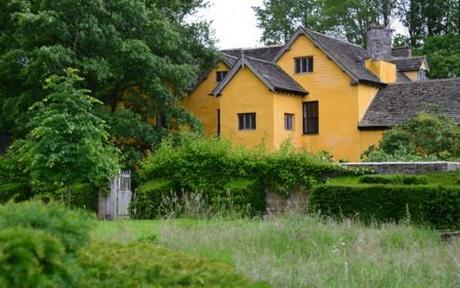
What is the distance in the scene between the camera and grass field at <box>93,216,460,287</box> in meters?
8.54

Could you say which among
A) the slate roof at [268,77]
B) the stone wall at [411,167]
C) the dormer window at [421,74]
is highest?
the dormer window at [421,74]

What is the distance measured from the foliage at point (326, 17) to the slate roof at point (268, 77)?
924 inches

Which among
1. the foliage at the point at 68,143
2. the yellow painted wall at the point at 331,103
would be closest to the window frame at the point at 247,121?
the yellow painted wall at the point at 331,103

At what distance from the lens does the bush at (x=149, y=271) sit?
20.0 feet

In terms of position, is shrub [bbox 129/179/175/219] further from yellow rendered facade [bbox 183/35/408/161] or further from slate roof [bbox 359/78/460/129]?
slate roof [bbox 359/78/460/129]

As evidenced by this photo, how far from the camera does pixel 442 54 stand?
52656 millimetres

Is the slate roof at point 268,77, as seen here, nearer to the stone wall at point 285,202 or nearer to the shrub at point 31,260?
the stone wall at point 285,202

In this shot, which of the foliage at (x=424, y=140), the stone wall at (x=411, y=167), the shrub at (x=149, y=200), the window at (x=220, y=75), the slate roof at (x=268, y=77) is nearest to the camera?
the stone wall at (x=411, y=167)

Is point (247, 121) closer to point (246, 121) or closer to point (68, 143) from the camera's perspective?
point (246, 121)

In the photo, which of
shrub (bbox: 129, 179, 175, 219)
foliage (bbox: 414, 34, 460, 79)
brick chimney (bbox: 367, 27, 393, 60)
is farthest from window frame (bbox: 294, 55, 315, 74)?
foliage (bbox: 414, 34, 460, 79)

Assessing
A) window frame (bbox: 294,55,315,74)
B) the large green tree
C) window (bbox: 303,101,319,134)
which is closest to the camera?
the large green tree

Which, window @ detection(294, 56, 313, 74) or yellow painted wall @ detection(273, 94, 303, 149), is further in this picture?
window @ detection(294, 56, 313, 74)

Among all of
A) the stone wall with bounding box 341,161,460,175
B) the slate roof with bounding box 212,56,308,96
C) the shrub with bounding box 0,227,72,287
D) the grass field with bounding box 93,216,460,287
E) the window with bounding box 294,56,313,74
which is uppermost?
the window with bounding box 294,56,313,74

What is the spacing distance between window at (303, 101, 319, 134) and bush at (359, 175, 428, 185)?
658 inches
